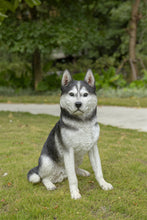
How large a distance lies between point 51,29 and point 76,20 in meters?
1.59

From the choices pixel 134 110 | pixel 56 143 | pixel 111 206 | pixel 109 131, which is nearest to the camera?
pixel 111 206

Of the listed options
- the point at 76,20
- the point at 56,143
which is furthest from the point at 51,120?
the point at 76,20

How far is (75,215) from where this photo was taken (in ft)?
8.84

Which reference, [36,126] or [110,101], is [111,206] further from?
[110,101]

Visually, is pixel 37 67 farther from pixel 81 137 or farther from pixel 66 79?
pixel 81 137

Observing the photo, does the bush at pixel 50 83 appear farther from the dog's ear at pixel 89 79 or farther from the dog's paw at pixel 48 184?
the dog's ear at pixel 89 79

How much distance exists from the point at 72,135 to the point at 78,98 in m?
0.43

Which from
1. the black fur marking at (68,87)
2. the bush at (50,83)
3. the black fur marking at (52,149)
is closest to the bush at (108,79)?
the bush at (50,83)

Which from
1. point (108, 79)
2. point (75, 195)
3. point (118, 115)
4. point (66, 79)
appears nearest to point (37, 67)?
point (108, 79)

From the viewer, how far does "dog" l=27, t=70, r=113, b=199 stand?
293cm

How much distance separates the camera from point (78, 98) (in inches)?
114

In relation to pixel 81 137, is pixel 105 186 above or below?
below

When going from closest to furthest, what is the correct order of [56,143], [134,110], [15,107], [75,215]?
1. [75,215]
2. [56,143]
3. [134,110]
4. [15,107]

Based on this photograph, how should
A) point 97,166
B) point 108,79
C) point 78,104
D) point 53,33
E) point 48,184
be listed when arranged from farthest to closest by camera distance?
point 108,79 → point 53,33 → point 48,184 → point 97,166 → point 78,104
